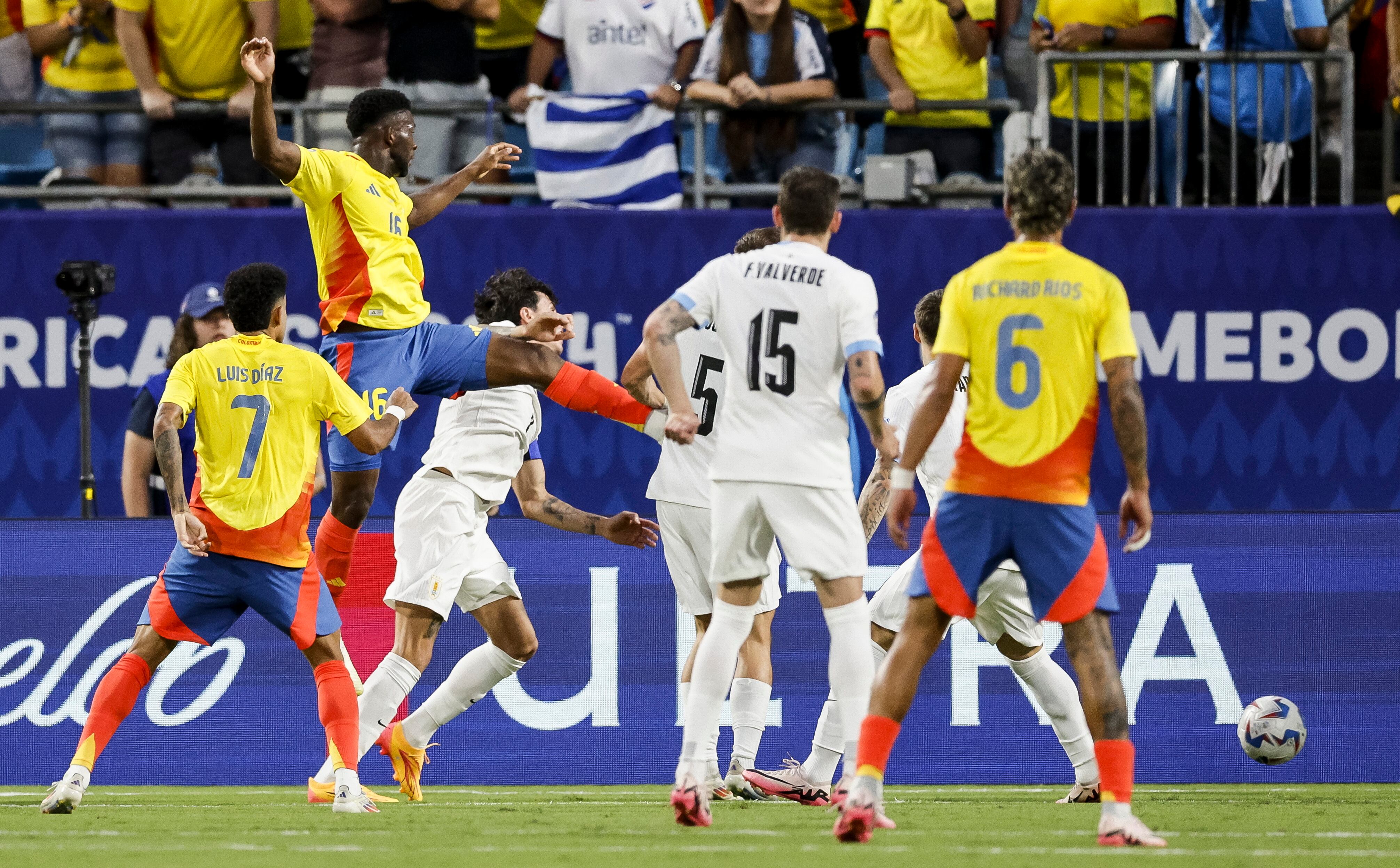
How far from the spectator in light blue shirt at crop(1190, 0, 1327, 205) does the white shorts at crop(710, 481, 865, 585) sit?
5.88 meters

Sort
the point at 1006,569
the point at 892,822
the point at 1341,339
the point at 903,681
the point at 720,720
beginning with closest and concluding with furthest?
the point at 903,681, the point at 892,822, the point at 1006,569, the point at 720,720, the point at 1341,339

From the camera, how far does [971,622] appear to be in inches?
300

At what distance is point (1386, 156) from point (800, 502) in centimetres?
662

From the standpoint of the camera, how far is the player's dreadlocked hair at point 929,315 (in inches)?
302

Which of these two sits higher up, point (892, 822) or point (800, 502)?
point (800, 502)

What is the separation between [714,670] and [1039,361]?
1.51 m

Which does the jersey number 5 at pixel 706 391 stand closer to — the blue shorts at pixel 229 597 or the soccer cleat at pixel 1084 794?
the blue shorts at pixel 229 597

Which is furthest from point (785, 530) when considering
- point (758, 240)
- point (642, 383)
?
point (758, 240)

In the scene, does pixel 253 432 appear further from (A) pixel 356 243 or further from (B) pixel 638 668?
(B) pixel 638 668

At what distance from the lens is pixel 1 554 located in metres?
8.98

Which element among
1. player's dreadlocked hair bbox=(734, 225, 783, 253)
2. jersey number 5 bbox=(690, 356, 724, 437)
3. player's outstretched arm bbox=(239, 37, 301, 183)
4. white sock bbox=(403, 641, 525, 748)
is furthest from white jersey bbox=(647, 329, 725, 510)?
player's outstretched arm bbox=(239, 37, 301, 183)

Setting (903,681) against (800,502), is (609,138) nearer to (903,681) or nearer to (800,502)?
(800,502)

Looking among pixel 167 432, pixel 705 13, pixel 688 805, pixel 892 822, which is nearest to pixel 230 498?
pixel 167 432

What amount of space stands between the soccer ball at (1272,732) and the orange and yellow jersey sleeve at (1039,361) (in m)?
2.94
